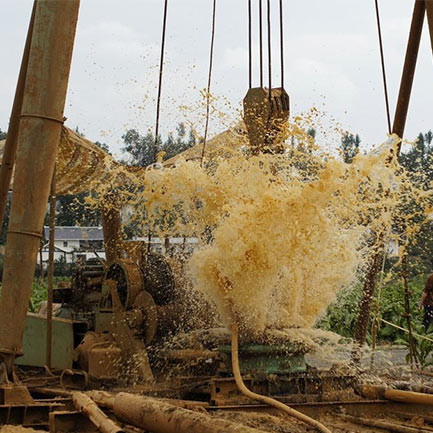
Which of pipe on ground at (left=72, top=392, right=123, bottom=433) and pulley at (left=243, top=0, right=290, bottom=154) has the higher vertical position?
pulley at (left=243, top=0, right=290, bottom=154)

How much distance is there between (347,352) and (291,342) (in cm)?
111

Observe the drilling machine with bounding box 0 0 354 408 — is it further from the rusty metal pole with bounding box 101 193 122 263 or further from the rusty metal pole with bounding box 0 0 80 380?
the rusty metal pole with bounding box 101 193 122 263

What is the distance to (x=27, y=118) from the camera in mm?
6090

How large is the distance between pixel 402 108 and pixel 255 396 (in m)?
3.59

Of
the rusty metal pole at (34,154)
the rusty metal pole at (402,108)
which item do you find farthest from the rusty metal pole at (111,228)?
the rusty metal pole at (34,154)

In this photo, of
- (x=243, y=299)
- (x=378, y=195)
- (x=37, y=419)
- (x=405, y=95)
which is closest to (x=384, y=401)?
(x=243, y=299)

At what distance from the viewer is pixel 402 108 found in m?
7.64

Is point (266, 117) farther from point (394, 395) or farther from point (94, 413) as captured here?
point (94, 413)

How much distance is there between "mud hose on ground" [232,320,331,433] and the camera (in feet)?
15.4

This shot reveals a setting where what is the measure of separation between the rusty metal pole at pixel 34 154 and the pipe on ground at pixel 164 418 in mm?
1360

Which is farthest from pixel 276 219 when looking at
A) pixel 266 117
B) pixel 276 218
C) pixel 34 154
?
pixel 34 154

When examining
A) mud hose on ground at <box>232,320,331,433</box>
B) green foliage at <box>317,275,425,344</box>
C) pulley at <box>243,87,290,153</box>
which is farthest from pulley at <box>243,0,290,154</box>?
green foliage at <box>317,275,425,344</box>

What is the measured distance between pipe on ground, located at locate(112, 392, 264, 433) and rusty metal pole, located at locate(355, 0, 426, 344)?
3142 mm

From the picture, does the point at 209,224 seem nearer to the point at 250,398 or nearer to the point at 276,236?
the point at 276,236
